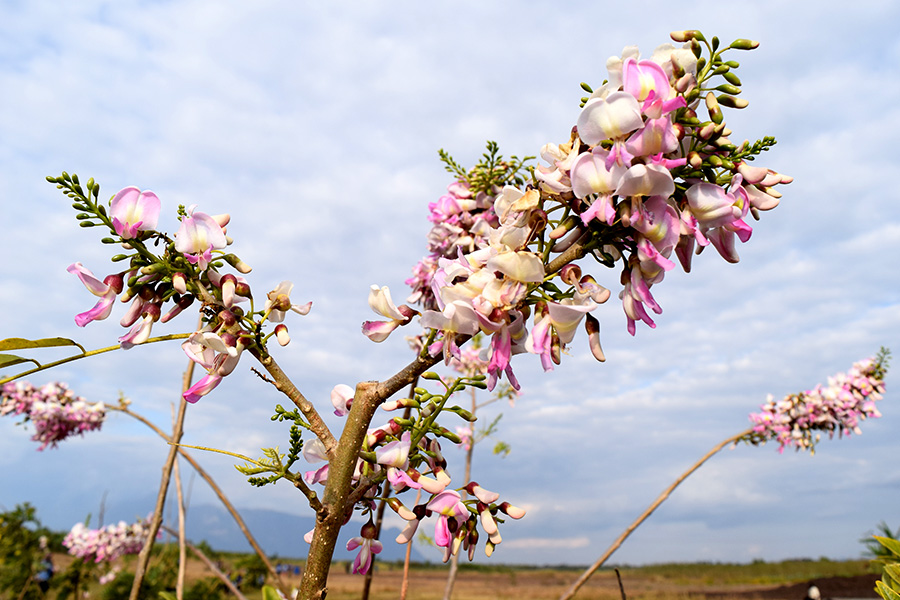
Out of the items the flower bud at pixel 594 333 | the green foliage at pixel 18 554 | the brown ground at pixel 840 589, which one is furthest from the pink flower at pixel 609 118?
the brown ground at pixel 840 589

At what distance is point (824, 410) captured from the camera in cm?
549

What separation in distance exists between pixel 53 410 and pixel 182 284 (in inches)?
237

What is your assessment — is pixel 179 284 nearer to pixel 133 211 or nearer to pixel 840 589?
pixel 133 211

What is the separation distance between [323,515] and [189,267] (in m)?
0.64

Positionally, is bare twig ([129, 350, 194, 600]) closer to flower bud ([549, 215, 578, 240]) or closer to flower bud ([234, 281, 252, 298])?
flower bud ([234, 281, 252, 298])

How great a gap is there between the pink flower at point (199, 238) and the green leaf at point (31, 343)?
0.31 meters

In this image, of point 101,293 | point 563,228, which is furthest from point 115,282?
point 563,228

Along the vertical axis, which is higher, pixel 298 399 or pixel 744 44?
pixel 744 44

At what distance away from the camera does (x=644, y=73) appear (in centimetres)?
119

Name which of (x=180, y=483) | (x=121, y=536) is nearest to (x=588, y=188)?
(x=180, y=483)

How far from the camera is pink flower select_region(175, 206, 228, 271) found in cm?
129

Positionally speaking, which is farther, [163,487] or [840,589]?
[840,589]

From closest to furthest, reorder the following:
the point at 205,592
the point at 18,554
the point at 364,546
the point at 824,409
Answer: the point at 364,546 → the point at 824,409 → the point at 18,554 → the point at 205,592

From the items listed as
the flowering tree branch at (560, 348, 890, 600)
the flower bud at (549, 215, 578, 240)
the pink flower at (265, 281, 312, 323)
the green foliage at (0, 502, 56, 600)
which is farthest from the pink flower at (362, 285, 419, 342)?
the green foliage at (0, 502, 56, 600)
